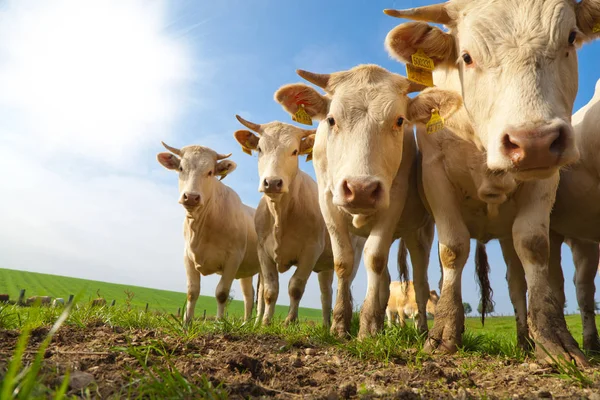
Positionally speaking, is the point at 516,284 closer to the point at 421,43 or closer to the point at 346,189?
the point at 346,189

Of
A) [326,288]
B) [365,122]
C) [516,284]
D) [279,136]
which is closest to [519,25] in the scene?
[365,122]

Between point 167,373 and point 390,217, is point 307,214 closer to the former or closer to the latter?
point 390,217

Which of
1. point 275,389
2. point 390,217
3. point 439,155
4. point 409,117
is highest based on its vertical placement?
point 409,117

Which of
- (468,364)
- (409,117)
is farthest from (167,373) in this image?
(409,117)

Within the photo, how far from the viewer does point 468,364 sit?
3549 millimetres

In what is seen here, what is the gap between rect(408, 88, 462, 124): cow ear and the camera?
15.8 ft

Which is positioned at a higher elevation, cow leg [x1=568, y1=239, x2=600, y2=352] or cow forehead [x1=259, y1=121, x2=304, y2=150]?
cow forehead [x1=259, y1=121, x2=304, y2=150]

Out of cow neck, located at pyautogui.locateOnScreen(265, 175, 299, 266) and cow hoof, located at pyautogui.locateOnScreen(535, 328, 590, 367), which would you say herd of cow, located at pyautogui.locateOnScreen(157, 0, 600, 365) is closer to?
cow hoof, located at pyautogui.locateOnScreen(535, 328, 590, 367)

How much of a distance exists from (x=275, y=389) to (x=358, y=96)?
3.22 meters

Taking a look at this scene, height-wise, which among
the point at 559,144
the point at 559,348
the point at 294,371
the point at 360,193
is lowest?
the point at 294,371

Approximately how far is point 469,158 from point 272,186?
3470mm

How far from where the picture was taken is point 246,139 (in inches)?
342

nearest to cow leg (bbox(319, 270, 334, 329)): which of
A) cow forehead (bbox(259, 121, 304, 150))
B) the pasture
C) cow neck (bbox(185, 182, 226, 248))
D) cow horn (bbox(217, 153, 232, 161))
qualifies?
cow neck (bbox(185, 182, 226, 248))

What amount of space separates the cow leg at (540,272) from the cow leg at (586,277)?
2590 mm
